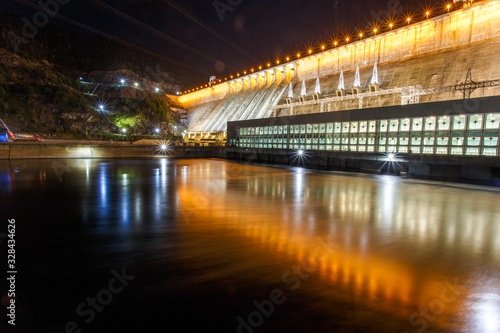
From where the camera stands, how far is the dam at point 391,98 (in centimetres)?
1580

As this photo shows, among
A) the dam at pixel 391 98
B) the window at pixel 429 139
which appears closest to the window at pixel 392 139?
the dam at pixel 391 98

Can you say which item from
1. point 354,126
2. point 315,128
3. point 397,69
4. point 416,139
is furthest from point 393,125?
point 397,69

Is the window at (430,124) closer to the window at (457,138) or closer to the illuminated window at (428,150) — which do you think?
the window at (457,138)

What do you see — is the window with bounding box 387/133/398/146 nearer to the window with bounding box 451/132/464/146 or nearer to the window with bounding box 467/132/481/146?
the window with bounding box 451/132/464/146

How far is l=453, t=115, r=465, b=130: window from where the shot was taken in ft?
50.2

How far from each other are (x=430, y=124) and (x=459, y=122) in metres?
1.50

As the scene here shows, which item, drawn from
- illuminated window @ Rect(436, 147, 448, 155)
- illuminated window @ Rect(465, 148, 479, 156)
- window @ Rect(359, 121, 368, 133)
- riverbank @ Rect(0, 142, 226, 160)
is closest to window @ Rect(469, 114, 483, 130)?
illuminated window @ Rect(465, 148, 479, 156)

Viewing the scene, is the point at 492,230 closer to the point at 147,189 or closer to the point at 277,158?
the point at 147,189

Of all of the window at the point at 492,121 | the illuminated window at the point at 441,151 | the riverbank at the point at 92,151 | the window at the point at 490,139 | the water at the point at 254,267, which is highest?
the window at the point at 492,121

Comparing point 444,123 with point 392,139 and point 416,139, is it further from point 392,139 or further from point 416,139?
point 392,139

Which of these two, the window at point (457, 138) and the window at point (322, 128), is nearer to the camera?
the window at point (457, 138)

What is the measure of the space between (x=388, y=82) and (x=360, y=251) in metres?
38.3

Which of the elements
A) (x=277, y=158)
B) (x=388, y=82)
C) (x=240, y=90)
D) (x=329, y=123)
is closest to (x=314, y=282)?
(x=329, y=123)

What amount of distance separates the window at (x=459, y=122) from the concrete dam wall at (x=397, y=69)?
356 inches
